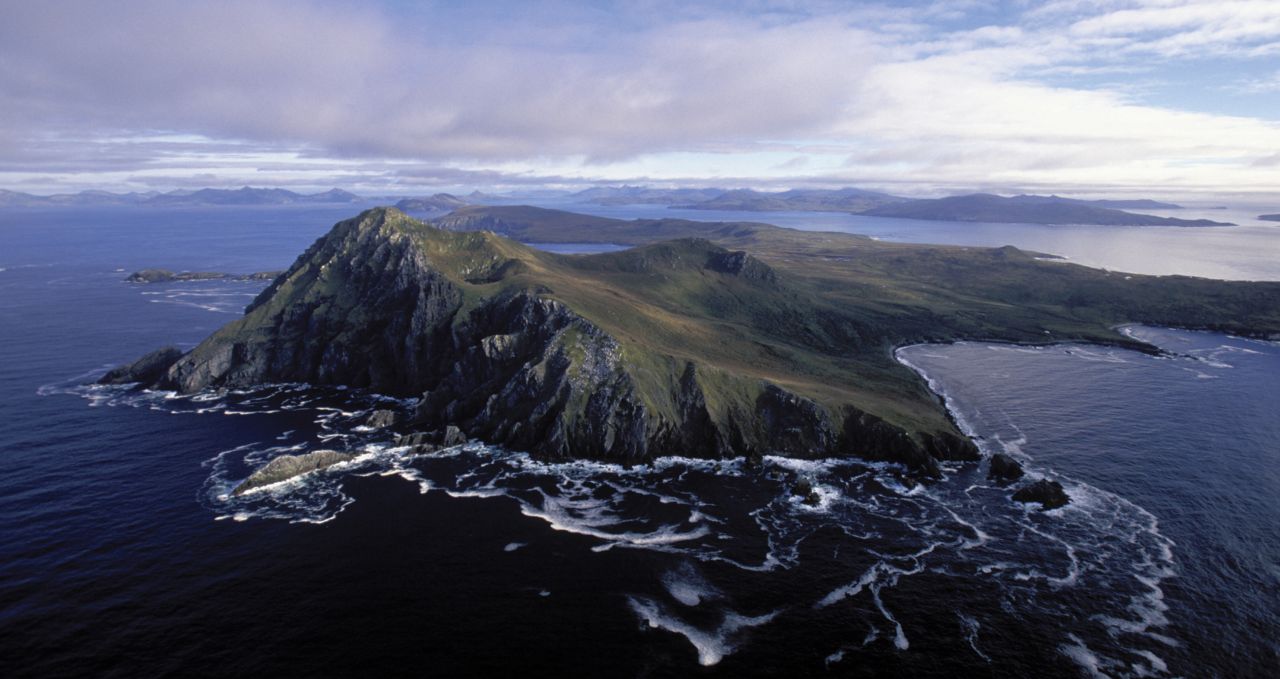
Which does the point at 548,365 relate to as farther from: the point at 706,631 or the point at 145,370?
the point at 145,370

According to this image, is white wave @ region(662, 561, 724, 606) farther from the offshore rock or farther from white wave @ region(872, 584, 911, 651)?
the offshore rock

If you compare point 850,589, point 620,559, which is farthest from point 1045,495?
point 620,559

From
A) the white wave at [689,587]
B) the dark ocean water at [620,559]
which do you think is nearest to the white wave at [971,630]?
the dark ocean water at [620,559]

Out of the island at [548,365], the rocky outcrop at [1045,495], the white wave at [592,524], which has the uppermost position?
the island at [548,365]

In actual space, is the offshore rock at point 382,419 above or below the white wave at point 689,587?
above

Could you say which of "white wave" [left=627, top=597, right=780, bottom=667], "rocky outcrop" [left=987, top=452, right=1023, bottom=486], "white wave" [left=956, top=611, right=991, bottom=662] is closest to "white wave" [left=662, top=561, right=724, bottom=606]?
"white wave" [left=627, top=597, right=780, bottom=667]

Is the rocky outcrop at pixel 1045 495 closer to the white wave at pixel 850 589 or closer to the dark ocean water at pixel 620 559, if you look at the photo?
the dark ocean water at pixel 620 559

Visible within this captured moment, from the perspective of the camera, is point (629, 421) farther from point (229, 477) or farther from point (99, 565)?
point (99, 565)
